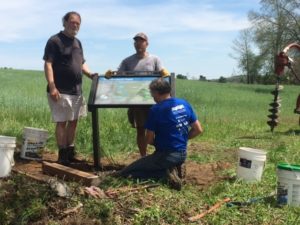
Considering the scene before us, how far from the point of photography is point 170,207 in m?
5.30

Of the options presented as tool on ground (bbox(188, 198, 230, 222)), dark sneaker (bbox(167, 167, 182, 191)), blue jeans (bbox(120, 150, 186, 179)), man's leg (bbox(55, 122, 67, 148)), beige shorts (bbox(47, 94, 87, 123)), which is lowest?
tool on ground (bbox(188, 198, 230, 222))

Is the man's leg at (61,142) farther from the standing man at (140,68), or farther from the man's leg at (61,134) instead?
the standing man at (140,68)

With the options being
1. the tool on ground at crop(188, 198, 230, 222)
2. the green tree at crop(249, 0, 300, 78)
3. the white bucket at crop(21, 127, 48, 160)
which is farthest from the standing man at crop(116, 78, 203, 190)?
the green tree at crop(249, 0, 300, 78)

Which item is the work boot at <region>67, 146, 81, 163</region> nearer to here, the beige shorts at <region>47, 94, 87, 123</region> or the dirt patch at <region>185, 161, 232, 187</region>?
the beige shorts at <region>47, 94, 87, 123</region>

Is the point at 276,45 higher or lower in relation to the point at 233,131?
higher

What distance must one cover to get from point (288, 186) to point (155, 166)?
4.71 feet

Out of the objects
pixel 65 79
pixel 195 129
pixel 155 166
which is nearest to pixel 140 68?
pixel 65 79

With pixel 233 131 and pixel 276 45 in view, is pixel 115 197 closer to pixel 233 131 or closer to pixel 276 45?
pixel 233 131

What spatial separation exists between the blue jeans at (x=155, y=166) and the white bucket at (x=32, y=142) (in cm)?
179

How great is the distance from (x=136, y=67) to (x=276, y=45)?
4720 centimetres

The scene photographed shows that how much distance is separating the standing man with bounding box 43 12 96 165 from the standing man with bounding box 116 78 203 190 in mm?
1468

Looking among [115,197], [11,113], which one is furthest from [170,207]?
[11,113]

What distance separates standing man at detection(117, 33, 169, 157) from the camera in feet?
23.8

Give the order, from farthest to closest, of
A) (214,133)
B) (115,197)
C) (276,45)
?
(276,45) < (214,133) < (115,197)
